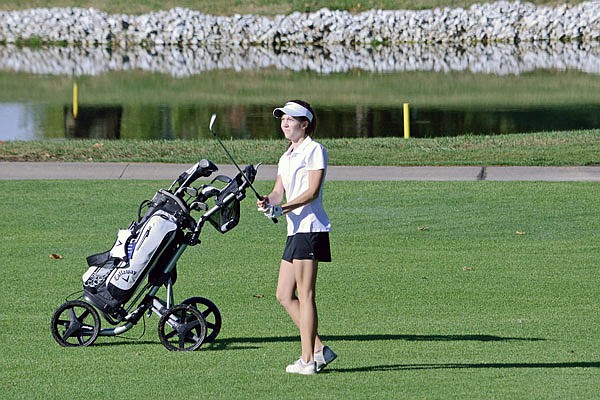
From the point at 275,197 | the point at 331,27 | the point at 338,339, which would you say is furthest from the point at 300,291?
the point at 331,27

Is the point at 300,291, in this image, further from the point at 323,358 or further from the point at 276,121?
the point at 276,121

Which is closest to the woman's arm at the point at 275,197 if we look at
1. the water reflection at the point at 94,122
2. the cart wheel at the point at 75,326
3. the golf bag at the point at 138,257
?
the golf bag at the point at 138,257

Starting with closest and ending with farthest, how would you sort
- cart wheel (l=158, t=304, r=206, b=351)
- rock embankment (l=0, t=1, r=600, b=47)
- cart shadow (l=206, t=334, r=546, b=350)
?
cart wheel (l=158, t=304, r=206, b=351) < cart shadow (l=206, t=334, r=546, b=350) < rock embankment (l=0, t=1, r=600, b=47)

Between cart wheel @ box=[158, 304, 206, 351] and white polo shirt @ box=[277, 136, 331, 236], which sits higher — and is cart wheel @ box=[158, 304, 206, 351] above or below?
below

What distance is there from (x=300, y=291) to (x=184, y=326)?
115 centimetres

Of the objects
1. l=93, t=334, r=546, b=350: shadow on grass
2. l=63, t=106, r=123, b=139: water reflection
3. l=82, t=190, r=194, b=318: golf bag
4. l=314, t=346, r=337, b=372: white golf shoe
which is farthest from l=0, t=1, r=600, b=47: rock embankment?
l=314, t=346, r=337, b=372: white golf shoe

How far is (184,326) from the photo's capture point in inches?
309

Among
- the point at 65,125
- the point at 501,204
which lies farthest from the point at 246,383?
the point at 65,125

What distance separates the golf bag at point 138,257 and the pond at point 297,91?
18472 mm

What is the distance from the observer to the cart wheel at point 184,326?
7816 mm

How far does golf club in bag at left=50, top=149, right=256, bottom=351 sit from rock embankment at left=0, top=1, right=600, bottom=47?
172 feet

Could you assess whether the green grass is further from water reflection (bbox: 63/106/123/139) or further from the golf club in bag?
the golf club in bag

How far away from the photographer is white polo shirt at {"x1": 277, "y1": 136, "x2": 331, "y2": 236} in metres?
6.95

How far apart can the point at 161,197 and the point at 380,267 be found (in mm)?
3916
